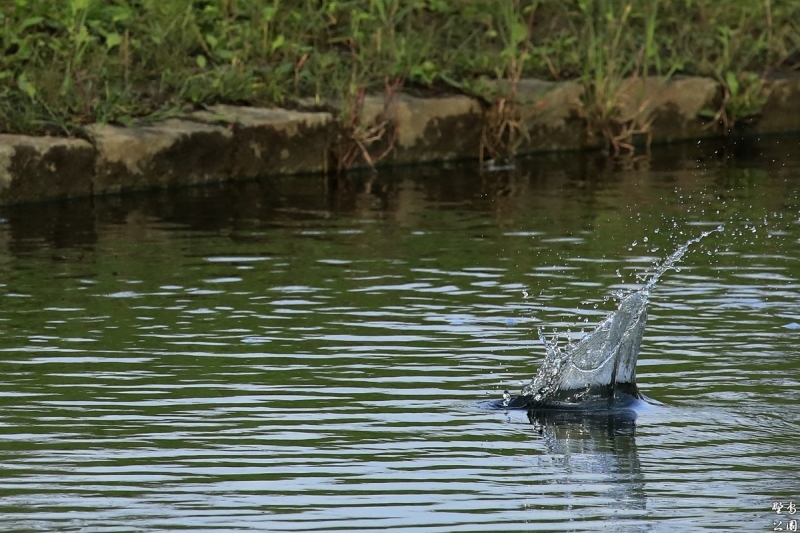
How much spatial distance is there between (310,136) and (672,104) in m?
2.72

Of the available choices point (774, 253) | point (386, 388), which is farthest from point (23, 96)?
point (386, 388)

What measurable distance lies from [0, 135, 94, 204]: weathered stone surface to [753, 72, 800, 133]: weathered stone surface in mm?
4767

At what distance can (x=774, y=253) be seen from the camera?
759 cm

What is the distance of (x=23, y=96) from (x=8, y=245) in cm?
156

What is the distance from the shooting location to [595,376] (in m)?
5.00

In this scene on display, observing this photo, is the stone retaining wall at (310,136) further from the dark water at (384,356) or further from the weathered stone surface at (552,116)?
the dark water at (384,356)

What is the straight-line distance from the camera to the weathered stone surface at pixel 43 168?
336 inches

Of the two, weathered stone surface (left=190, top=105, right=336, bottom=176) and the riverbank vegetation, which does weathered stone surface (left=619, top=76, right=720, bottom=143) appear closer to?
the riverbank vegetation

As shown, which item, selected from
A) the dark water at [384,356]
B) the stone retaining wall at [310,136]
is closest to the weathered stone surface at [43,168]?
the stone retaining wall at [310,136]

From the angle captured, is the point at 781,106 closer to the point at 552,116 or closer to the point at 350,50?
the point at 552,116

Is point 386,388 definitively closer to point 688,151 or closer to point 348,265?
point 348,265

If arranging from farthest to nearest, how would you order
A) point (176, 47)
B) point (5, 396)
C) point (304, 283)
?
1. point (176, 47)
2. point (304, 283)
3. point (5, 396)

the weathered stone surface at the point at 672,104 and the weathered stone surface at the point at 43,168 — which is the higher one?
the weathered stone surface at the point at 672,104

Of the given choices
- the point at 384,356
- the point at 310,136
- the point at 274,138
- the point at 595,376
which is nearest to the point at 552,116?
the point at 310,136
